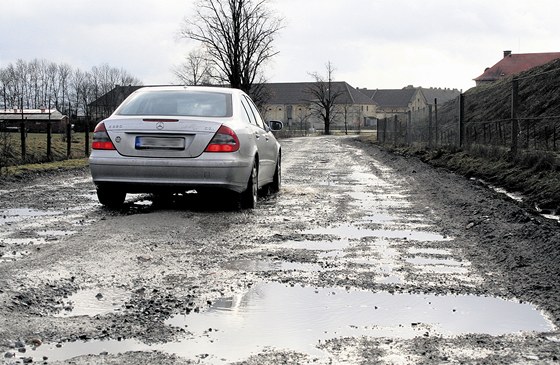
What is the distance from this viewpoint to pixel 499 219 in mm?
8422

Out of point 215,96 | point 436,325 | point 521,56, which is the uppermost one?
point 521,56

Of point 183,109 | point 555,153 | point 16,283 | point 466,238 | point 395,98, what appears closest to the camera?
point 16,283

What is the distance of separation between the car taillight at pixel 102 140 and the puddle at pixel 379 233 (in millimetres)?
2896

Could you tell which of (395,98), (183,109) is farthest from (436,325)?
(395,98)

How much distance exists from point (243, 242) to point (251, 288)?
1.87 m

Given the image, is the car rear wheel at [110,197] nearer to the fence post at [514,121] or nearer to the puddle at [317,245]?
the puddle at [317,245]

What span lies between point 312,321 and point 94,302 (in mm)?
1405

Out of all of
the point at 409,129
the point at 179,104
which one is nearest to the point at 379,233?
the point at 179,104

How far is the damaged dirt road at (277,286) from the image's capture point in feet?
12.0

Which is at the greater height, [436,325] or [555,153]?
[555,153]

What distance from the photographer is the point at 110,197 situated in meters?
9.31

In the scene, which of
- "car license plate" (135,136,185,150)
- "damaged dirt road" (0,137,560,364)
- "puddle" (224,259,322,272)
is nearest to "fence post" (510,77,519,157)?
"damaged dirt road" (0,137,560,364)

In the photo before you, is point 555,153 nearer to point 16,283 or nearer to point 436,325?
point 436,325

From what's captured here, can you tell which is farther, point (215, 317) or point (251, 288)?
point (251, 288)
